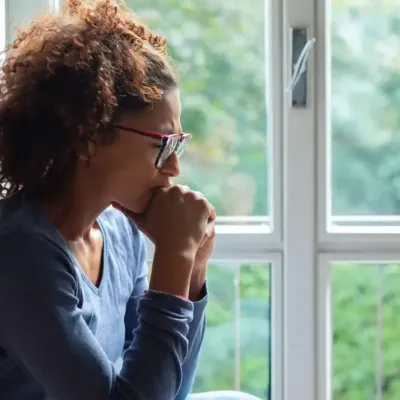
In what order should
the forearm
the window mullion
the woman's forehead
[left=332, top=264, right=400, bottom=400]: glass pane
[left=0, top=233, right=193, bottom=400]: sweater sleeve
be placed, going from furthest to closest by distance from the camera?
1. [left=332, top=264, right=400, bottom=400]: glass pane
2. the window mullion
3. the forearm
4. the woman's forehead
5. [left=0, top=233, right=193, bottom=400]: sweater sleeve

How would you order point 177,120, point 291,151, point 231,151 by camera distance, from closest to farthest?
point 177,120 < point 291,151 < point 231,151

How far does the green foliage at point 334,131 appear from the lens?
5.46 feet

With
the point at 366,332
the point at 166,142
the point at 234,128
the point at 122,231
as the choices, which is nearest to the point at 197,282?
the point at 122,231

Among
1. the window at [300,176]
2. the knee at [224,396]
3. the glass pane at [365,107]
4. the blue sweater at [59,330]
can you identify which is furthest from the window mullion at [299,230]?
the blue sweater at [59,330]

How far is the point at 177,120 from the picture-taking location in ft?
3.76

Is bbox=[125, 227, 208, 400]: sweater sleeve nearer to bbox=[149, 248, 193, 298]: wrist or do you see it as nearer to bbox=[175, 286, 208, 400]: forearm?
bbox=[175, 286, 208, 400]: forearm

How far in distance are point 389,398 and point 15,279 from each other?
1.16 m

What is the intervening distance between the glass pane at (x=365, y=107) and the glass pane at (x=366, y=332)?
169mm

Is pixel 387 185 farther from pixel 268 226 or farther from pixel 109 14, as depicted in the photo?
pixel 109 14

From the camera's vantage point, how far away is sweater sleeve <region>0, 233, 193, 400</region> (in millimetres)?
974

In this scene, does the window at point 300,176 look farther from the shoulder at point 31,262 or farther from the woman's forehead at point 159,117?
the shoulder at point 31,262

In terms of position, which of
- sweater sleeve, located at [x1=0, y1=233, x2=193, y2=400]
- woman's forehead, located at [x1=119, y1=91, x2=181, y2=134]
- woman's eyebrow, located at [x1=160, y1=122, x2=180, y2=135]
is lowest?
sweater sleeve, located at [x1=0, y1=233, x2=193, y2=400]

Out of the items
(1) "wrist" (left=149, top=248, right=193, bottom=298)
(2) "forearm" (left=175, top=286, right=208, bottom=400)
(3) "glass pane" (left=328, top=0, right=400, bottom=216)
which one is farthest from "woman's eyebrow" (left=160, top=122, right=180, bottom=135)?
(3) "glass pane" (left=328, top=0, right=400, bottom=216)

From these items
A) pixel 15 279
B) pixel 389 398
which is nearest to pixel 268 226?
pixel 389 398
